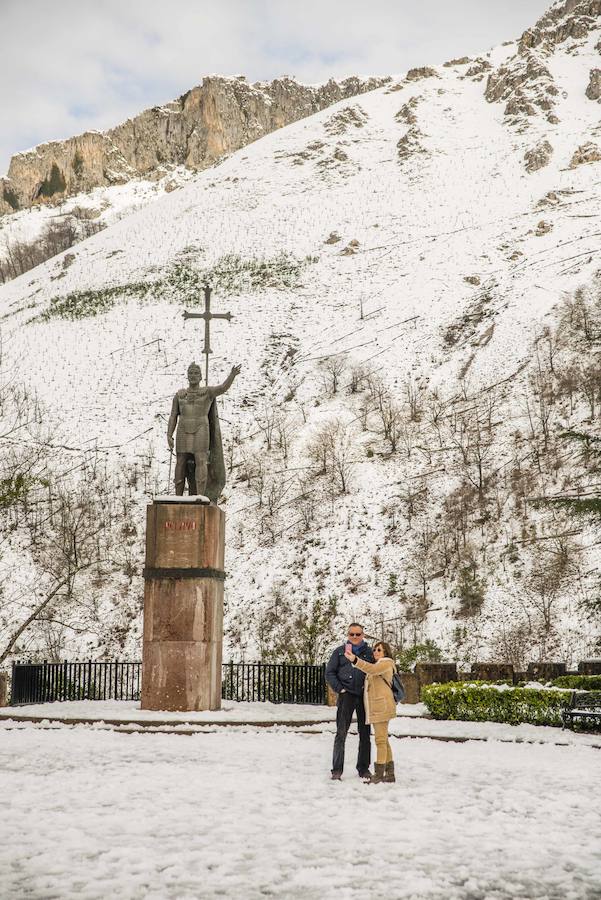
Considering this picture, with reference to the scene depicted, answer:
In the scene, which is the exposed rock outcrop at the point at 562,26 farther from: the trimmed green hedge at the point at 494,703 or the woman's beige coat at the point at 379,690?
the woman's beige coat at the point at 379,690

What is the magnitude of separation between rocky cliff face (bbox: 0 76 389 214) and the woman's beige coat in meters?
165

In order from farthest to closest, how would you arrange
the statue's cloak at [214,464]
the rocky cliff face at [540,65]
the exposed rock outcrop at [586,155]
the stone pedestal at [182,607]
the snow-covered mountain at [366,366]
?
the rocky cliff face at [540,65] < the exposed rock outcrop at [586,155] < the snow-covered mountain at [366,366] < the statue's cloak at [214,464] < the stone pedestal at [182,607]

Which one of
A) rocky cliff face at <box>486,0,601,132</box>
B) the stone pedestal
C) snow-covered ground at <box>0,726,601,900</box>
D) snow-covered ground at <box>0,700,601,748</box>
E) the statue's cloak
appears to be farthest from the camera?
rocky cliff face at <box>486,0,601,132</box>

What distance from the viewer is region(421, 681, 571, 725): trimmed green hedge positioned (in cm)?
1512

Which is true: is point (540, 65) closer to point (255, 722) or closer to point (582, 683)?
point (582, 683)

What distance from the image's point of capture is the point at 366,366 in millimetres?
53938

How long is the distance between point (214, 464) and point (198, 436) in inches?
25.8

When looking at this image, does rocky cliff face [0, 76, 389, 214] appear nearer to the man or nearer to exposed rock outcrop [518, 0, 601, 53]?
exposed rock outcrop [518, 0, 601, 53]

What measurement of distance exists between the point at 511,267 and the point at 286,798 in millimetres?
59372

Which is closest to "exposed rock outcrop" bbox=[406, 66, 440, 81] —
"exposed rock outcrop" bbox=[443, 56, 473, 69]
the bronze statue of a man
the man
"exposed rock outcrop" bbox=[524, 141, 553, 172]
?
"exposed rock outcrop" bbox=[443, 56, 473, 69]

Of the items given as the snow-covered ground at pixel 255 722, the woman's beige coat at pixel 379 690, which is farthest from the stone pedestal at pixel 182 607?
the woman's beige coat at pixel 379 690

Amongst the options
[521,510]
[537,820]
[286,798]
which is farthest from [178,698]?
[521,510]

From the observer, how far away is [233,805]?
25.0ft

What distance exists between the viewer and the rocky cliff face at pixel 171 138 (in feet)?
538
